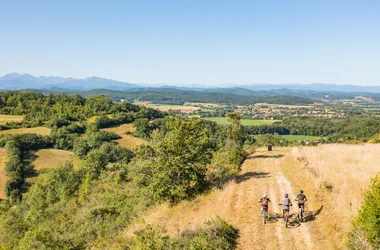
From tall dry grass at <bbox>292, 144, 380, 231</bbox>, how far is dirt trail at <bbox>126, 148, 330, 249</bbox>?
1.79 metres

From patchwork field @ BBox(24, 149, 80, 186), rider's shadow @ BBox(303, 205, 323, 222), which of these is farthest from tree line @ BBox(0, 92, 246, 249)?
patchwork field @ BBox(24, 149, 80, 186)

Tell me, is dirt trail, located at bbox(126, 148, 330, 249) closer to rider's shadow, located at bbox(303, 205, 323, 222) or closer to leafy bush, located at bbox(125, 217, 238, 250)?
rider's shadow, located at bbox(303, 205, 323, 222)

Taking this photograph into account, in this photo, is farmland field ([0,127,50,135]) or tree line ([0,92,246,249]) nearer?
tree line ([0,92,246,249])

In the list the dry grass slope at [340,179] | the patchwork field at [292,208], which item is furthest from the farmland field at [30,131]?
the dry grass slope at [340,179]

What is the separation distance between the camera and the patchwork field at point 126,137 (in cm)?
10787

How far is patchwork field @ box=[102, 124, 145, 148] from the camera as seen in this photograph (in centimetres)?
10787

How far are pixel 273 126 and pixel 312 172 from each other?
142612 millimetres

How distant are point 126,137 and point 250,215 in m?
100

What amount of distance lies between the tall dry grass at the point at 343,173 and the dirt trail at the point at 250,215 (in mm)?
1791

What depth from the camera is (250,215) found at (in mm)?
19578

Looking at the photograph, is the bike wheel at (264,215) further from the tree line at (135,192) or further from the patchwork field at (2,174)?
the patchwork field at (2,174)

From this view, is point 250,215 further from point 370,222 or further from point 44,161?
point 44,161

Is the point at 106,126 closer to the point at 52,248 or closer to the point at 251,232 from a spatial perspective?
the point at 52,248

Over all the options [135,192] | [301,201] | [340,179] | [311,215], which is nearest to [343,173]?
[340,179]
